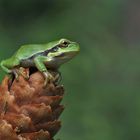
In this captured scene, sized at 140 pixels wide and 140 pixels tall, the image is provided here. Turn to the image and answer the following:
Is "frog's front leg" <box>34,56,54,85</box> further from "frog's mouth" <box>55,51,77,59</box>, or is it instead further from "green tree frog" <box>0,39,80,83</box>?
"frog's mouth" <box>55,51,77,59</box>

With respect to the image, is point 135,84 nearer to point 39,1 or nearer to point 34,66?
point 39,1

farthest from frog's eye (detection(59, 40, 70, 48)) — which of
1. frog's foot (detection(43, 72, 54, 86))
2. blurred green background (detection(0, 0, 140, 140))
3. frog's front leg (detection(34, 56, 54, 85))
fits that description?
blurred green background (detection(0, 0, 140, 140))

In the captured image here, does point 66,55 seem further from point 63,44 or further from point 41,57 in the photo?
point 41,57

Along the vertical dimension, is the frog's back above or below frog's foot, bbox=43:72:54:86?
below

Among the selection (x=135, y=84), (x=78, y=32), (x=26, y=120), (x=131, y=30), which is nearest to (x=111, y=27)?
(x=78, y=32)

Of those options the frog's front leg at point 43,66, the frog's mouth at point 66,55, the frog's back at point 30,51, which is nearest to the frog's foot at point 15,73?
the frog's front leg at point 43,66

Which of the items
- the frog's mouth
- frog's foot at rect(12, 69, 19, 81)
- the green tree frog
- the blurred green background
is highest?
frog's foot at rect(12, 69, 19, 81)
